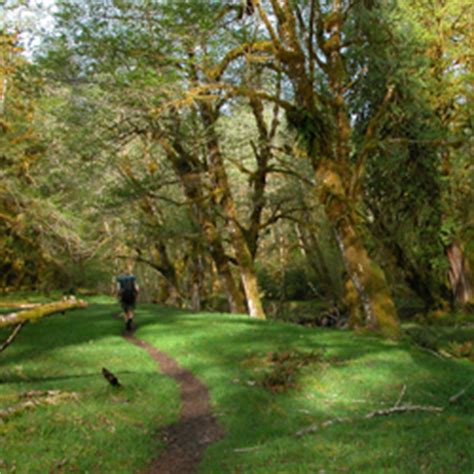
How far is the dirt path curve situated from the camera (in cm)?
828

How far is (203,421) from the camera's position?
10297 millimetres

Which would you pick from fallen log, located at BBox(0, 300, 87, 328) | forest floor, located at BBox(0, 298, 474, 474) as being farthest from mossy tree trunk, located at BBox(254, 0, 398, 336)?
fallen log, located at BBox(0, 300, 87, 328)

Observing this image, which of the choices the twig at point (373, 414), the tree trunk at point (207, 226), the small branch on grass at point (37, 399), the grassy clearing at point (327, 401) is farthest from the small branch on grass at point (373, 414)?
the tree trunk at point (207, 226)

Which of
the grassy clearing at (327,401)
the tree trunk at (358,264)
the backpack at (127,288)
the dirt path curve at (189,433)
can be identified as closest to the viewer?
the grassy clearing at (327,401)

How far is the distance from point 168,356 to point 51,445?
28.0 ft

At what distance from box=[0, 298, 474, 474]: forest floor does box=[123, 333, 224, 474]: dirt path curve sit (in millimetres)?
54

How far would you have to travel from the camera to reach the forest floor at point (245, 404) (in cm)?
745

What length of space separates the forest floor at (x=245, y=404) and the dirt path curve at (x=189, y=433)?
0.05 meters

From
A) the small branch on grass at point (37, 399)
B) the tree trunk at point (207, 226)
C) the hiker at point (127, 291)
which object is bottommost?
the small branch on grass at point (37, 399)

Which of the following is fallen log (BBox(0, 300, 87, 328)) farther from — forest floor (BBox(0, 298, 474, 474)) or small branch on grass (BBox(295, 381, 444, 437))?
small branch on grass (BBox(295, 381, 444, 437))

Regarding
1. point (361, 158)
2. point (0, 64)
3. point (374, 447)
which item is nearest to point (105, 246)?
point (0, 64)

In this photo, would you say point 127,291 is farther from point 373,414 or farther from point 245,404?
point 373,414

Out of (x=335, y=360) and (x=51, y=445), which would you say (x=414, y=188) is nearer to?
(x=335, y=360)

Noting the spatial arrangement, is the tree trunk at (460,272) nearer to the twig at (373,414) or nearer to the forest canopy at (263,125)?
the forest canopy at (263,125)
